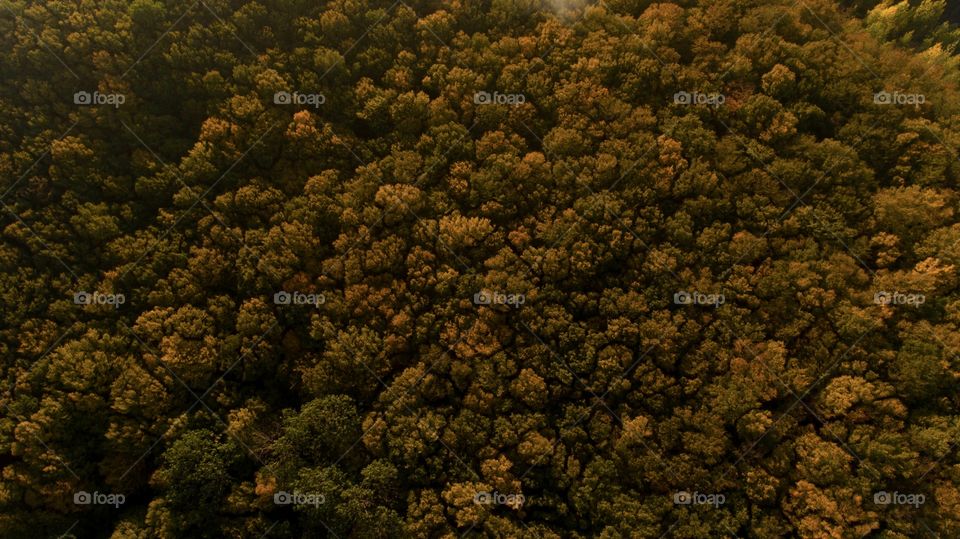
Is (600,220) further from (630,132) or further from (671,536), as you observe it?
(671,536)

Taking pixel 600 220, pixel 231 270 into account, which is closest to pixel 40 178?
pixel 231 270

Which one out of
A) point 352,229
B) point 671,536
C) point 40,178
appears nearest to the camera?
point 671,536

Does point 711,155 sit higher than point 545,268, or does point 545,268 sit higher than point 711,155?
point 711,155

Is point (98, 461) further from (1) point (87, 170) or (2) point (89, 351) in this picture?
(1) point (87, 170)

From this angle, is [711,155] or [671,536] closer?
[671,536]

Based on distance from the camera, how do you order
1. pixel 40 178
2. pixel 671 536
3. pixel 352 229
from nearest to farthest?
pixel 671 536 → pixel 40 178 → pixel 352 229

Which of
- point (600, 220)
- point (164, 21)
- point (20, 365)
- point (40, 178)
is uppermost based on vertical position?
point (164, 21)
